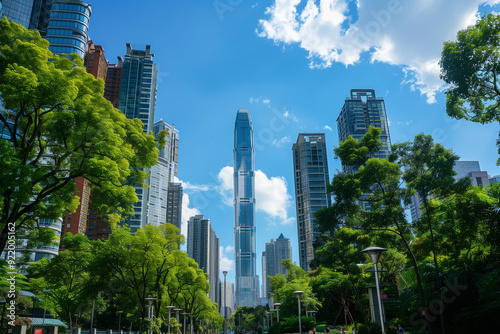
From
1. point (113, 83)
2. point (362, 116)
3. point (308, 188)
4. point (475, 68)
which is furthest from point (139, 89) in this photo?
point (475, 68)

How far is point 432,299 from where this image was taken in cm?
2017

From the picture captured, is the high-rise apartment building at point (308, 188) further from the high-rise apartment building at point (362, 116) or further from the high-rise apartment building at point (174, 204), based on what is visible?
the high-rise apartment building at point (174, 204)

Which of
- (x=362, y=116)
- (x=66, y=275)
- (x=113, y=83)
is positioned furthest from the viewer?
(x=362, y=116)

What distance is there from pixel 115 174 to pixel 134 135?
323cm

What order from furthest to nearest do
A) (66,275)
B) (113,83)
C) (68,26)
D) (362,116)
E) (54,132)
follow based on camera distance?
1. (362,116)
2. (113,83)
3. (68,26)
4. (66,275)
5. (54,132)

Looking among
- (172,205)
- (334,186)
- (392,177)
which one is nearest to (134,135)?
(334,186)

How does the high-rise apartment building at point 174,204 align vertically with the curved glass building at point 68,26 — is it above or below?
below

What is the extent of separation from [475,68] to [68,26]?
3978 inches

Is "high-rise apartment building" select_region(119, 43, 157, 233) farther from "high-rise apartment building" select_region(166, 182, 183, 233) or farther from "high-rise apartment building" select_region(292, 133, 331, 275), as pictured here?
"high-rise apartment building" select_region(166, 182, 183, 233)

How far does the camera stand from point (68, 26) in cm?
9375

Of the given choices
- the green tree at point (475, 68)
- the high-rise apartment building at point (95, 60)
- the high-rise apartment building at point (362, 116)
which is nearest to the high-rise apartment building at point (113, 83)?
the high-rise apartment building at point (95, 60)

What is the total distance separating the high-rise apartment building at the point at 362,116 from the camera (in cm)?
16525

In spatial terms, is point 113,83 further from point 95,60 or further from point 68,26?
point 68,26

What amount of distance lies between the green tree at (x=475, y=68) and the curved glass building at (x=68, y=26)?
94.7m
